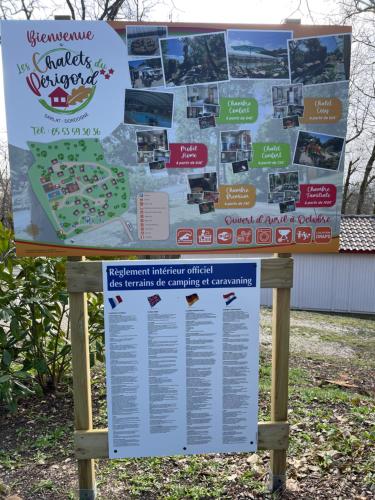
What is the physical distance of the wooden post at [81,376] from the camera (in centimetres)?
279

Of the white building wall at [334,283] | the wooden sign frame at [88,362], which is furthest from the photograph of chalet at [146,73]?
the white building wall at [334,283]

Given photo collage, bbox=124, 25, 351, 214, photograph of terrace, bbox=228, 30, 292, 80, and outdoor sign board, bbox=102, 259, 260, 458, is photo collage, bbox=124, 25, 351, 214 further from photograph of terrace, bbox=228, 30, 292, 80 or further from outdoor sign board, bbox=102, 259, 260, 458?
outdoor sign board, bbox=102, 259, 260, 458

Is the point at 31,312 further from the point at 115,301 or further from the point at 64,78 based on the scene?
the point at 64,78

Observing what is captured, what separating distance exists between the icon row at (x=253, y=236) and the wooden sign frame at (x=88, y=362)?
0.14 m

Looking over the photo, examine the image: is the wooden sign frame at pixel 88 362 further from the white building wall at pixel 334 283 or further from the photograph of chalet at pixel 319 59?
the white building wall at pixel 334 283

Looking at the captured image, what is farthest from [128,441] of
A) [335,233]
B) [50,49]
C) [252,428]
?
[50,49]

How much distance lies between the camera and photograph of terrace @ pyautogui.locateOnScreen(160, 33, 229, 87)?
2580 millimetres

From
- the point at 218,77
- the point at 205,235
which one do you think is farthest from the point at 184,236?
the point at 218,77

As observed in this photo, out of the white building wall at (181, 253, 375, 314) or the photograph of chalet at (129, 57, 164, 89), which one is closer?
the photograph of chalet at (129, 57, 164, 89)

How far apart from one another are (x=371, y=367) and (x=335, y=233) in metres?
5.08

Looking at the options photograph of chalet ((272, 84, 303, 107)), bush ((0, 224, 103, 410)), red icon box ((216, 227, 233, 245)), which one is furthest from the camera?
bush ((0, 224, 103, 410))

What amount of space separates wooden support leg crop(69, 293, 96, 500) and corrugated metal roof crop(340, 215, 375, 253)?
1598 cm

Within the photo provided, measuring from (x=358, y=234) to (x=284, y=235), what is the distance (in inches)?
677

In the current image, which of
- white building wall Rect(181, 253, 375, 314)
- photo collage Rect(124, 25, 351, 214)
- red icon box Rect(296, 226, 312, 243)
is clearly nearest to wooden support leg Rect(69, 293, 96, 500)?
photo collage Rect(124, 25, 351, 214)
